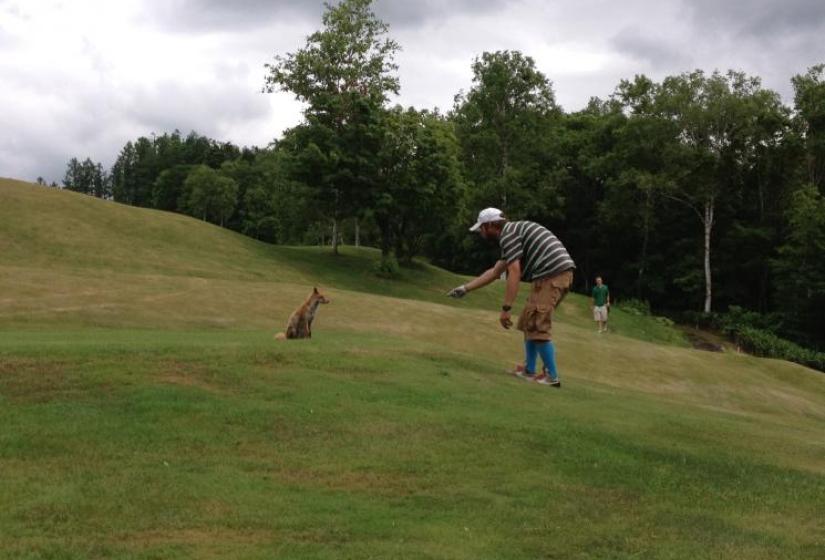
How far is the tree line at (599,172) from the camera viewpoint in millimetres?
53031

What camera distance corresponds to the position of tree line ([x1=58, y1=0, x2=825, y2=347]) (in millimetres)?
53031

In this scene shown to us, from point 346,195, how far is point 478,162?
64.5 feet

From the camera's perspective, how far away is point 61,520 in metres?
5.88

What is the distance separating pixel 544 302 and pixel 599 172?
60142 millimetres

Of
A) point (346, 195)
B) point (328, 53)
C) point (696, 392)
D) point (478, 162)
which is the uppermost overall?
point (328, 53)

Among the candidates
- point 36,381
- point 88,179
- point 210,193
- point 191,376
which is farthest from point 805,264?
point 88,179

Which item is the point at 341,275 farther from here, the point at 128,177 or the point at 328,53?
the point at 128,177

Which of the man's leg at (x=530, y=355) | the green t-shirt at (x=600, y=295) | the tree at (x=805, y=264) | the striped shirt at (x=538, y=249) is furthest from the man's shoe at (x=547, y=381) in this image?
the tree at (x=805, y=264)

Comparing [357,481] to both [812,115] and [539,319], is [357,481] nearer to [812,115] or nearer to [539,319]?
[539,319]

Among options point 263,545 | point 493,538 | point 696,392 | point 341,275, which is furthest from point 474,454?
point 341,275

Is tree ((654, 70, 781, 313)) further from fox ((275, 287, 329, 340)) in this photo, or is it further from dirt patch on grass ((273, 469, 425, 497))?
dirt patch on grass ((273, 469, 425, 497))

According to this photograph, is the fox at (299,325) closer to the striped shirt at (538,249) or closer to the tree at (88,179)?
the striped shirt at (538,249)

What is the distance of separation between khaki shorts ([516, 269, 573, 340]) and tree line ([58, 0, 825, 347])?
39.0m

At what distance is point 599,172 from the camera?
70000mm
